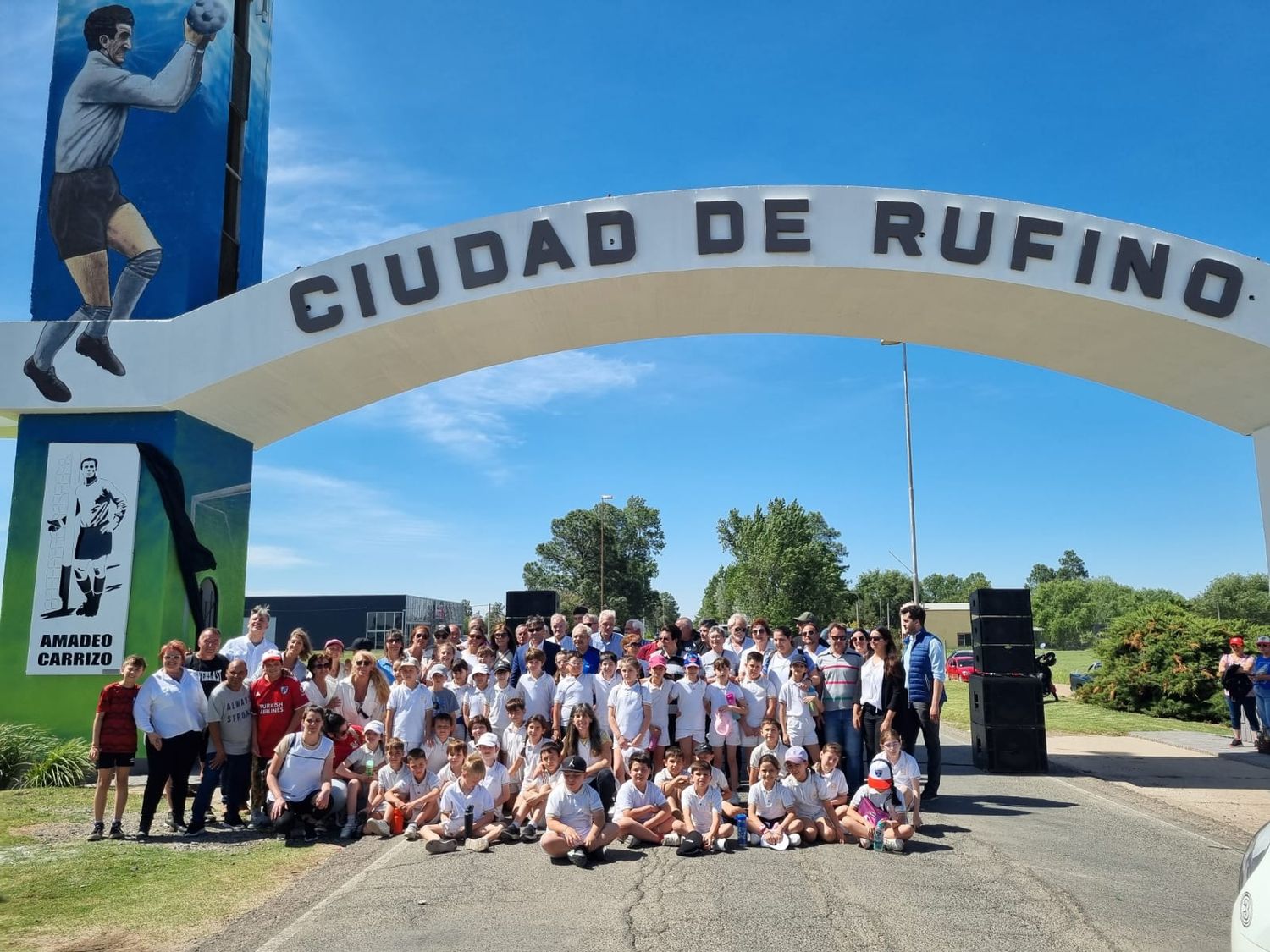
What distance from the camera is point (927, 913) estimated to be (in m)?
5.48

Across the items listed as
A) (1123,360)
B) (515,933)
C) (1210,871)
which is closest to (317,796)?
(515,933)

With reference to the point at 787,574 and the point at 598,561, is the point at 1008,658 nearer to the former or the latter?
the point at 787,574

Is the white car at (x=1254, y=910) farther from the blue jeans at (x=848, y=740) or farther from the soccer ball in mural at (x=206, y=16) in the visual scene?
the soccer ball in mural at (x=206, y=16)

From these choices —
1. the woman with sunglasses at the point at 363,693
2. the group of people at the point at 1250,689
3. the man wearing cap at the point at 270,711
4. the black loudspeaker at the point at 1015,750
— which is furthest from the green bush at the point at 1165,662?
the man wearing cap at the point at 270,711

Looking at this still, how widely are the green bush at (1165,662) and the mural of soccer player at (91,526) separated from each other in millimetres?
18153

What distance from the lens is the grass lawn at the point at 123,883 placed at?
532 centimetres

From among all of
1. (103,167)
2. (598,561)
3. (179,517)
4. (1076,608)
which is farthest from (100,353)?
(1076,608)

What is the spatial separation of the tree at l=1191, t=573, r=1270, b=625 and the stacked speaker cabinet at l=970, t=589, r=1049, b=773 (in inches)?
3430

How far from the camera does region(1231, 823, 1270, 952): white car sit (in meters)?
2.90

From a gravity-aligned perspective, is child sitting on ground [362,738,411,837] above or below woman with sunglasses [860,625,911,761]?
below

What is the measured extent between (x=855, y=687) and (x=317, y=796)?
500 cm

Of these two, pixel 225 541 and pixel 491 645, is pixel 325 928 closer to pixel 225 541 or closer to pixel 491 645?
pixel 491 645

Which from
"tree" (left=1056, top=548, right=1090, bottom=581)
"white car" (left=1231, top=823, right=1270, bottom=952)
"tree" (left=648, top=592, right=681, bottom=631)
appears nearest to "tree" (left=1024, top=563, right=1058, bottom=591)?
"tree" (left=1056, top=548, right=1090, bottom=581)

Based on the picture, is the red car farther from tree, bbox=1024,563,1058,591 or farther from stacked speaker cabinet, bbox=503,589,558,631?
tree, bbox=1024,563,1058,591
